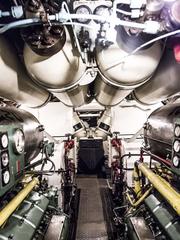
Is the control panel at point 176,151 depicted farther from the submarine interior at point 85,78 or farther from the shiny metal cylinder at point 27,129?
the shiny metal cylinder at point 27,129

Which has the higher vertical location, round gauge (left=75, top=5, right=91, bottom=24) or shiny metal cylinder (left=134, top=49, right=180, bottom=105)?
round gauge (left=75, top=5, right=91, bottom=24)

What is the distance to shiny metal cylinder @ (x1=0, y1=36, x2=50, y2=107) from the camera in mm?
1649

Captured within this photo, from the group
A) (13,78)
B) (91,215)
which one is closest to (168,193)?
(13,78)

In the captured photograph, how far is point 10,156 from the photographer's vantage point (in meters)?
1.90

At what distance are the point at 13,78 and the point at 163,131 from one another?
5.32 ft

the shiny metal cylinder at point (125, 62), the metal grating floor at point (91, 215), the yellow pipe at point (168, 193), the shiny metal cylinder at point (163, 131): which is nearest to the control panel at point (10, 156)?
the shiny metal cylinder at point (125, 62)

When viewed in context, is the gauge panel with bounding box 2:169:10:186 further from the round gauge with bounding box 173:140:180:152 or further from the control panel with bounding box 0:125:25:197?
the round gauge with bounding box 173:140:180:152

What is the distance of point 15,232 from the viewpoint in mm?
2064

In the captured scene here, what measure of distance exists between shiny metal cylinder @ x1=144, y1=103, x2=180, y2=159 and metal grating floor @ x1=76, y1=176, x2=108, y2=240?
6.31ft

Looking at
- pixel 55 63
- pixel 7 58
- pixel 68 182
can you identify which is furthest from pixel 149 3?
pixel 68 182

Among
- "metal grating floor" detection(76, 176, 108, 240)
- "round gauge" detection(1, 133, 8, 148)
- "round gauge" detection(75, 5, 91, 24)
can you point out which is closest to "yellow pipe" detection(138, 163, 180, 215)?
"round gauge" detection(1, 133, 8, 148)

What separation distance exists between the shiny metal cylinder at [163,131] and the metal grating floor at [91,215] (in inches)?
75.7

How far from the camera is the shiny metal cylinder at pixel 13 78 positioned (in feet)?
5.41

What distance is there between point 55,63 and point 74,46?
16 cm
